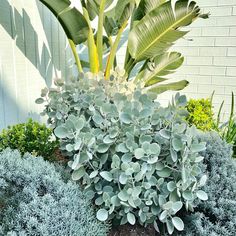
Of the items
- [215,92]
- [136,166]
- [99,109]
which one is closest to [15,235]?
[136,166]

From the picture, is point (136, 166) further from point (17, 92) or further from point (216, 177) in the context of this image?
point (17, 92)

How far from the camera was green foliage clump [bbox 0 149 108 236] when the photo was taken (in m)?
1.18

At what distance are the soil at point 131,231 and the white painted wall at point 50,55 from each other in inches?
55.9

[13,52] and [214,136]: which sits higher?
[13,52]

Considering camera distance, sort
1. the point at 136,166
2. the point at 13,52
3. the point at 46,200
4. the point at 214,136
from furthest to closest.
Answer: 1. the point at 13,52
2. the point at 214,136
3. the point at 136,166
4. the point at 46,200

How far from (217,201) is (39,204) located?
3.64 feet

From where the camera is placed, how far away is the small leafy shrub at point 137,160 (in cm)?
143

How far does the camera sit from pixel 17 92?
2543 mm

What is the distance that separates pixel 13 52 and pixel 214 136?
193cm

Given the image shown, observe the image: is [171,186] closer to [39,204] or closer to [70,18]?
[39,204]

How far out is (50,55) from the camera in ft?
10.2

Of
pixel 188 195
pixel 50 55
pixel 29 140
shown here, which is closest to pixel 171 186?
pixel 188 195

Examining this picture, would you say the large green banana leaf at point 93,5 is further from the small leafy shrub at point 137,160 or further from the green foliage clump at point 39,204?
the green foliage clump at point 39,204

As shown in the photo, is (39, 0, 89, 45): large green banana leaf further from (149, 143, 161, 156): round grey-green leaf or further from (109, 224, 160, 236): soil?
(109, 224, 160, 236): soil
